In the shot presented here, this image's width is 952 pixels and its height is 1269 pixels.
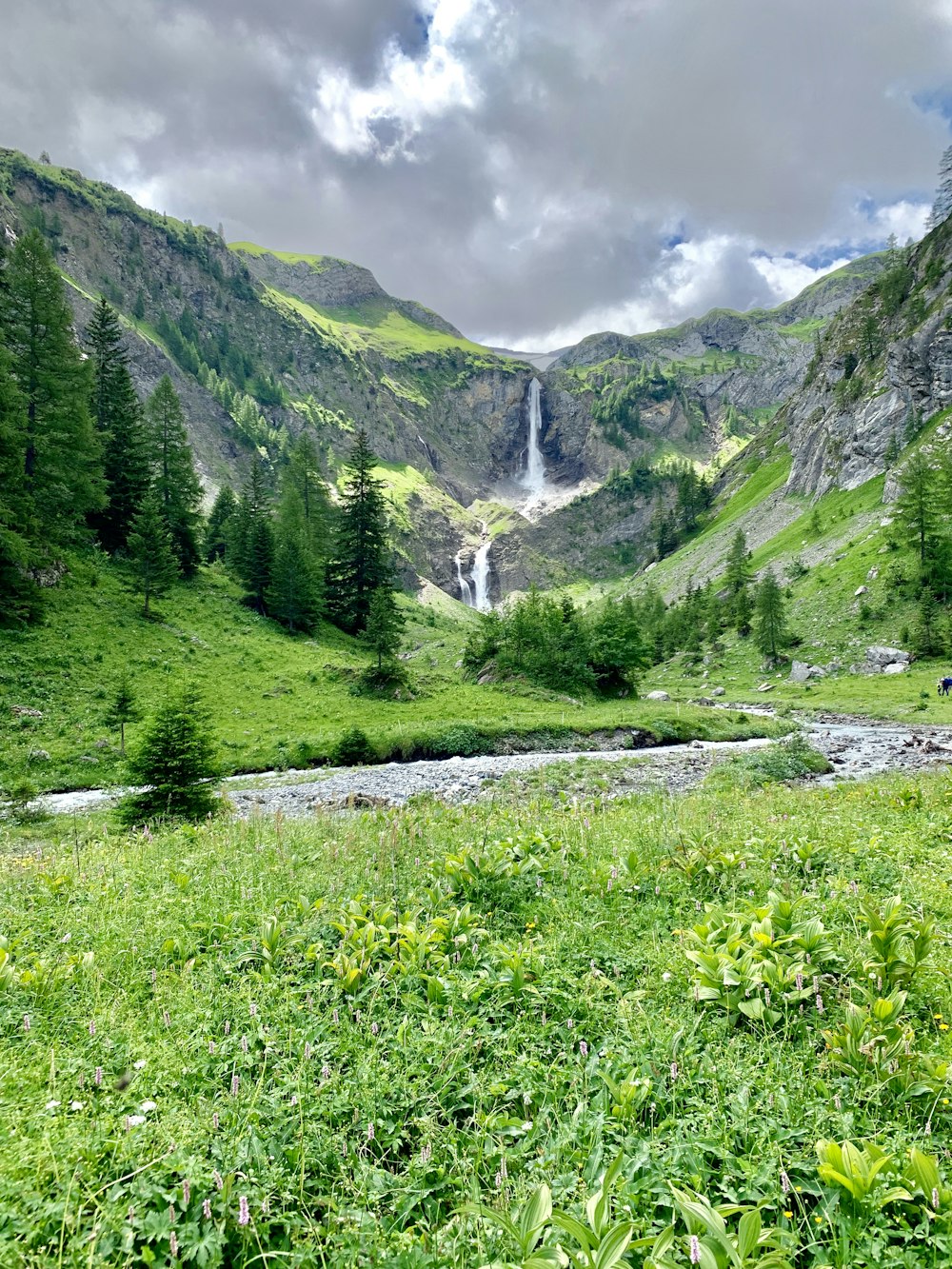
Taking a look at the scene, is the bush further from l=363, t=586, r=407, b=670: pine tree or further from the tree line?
the tree line

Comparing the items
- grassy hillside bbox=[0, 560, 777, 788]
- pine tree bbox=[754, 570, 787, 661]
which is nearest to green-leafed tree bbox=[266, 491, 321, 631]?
grassy hillside bbox=[0, 560, 777, 788]

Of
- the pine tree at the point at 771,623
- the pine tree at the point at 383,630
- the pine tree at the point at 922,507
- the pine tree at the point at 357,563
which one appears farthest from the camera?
the pine tree at the point at 771,623

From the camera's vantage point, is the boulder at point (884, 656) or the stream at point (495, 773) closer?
the stream at point (495, 773)

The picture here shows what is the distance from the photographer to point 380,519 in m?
57.8

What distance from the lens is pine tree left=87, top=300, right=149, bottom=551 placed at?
43.1 m

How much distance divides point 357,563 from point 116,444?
2155 cm

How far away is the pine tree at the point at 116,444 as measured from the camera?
43094 millimetres

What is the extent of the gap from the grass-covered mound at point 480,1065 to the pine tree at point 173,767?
5.61 m

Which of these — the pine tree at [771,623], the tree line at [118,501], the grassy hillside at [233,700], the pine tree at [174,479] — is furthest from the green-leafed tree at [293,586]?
the pine tree at [771,623]

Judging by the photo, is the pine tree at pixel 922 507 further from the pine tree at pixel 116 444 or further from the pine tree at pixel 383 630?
the pine tree at pixel 116 444

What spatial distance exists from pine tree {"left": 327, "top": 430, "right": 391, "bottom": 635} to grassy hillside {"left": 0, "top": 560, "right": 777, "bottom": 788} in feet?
38.5

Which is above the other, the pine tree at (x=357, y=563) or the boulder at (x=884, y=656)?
the pine tree at (x=357, y=563)

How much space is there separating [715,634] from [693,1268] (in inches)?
3083

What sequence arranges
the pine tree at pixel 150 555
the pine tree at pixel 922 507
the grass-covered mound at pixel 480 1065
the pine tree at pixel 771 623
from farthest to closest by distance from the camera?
the pine tree at pixel 771 623 → the pine tree at pixel 922 507 → the pine tree at pixel 150 555 → the grass-covered mound at pixel 480 1065
